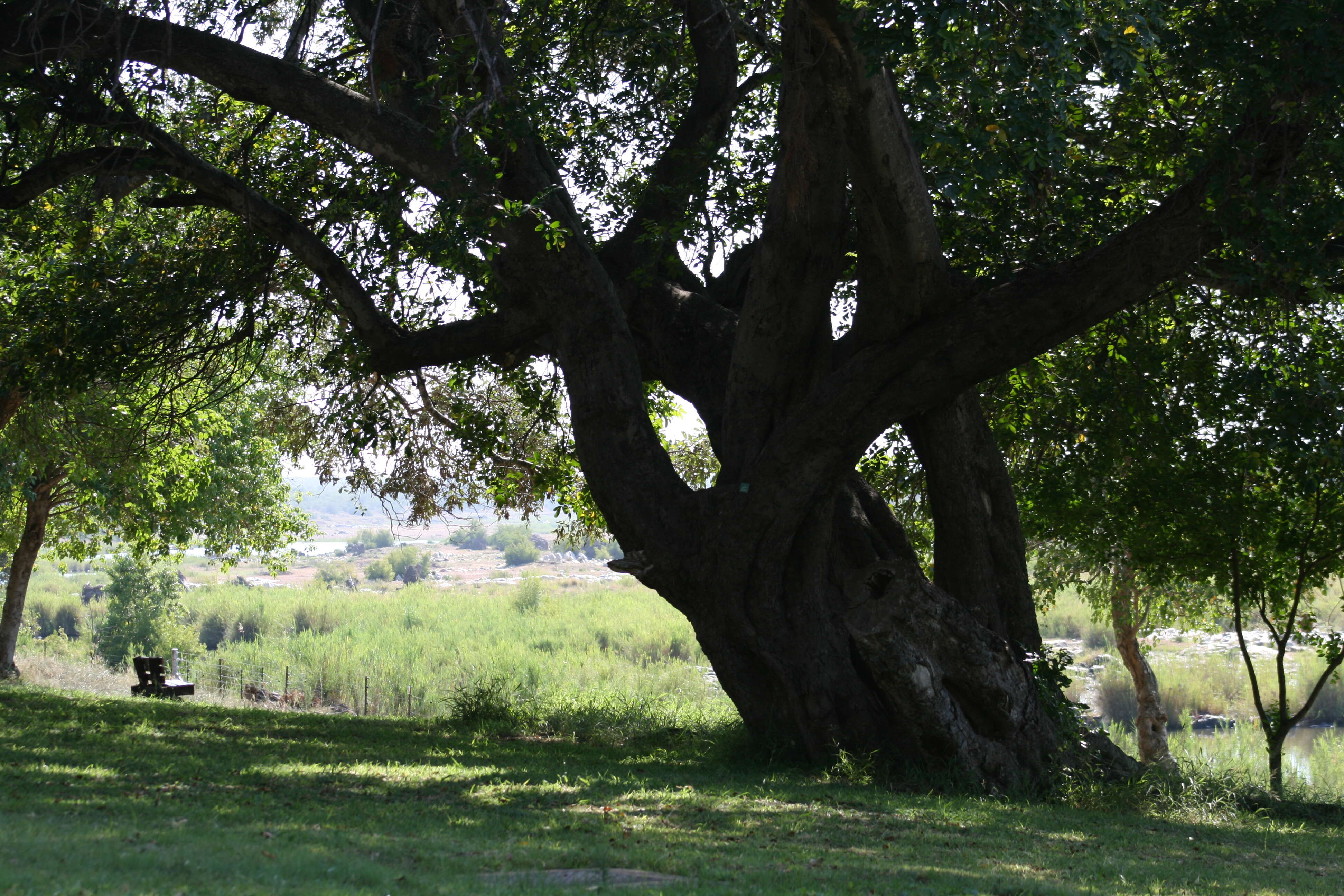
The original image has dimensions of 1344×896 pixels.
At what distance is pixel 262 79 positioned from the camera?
854 cm

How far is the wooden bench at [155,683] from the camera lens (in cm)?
1494

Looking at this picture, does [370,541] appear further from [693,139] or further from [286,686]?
[693,139]

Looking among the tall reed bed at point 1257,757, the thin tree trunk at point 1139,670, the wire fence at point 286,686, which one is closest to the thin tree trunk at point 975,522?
the tall reed bed at point 1257,757

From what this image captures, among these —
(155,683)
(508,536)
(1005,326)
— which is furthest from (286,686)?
(508,536)

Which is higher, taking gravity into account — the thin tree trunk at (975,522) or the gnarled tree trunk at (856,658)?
the thin tree trunk at (975,522)

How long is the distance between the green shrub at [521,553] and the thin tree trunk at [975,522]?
356ft

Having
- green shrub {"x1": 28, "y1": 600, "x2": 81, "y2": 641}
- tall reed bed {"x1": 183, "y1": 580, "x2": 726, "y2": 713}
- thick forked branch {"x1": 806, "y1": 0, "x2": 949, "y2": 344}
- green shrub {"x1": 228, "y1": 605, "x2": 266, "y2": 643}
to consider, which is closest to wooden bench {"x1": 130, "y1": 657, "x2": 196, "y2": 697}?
tall reed bed {"x1": 183, "y1": 580, "x2": 726, "y2": 713}

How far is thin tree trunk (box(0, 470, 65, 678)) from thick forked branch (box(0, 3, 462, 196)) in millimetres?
12886

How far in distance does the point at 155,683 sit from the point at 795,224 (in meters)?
12.1

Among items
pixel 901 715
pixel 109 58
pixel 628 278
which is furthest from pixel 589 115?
pixel 901 715

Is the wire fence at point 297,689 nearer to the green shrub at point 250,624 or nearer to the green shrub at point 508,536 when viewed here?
the green shrub at point 250,624

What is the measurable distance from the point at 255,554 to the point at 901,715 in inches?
857

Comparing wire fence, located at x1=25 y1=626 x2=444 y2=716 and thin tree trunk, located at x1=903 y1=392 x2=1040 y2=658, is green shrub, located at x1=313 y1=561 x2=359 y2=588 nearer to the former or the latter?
wire fence, located at x1=25 y1=626 x2=444 y2=716

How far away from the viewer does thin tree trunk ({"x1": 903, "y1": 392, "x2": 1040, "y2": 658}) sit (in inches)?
334
